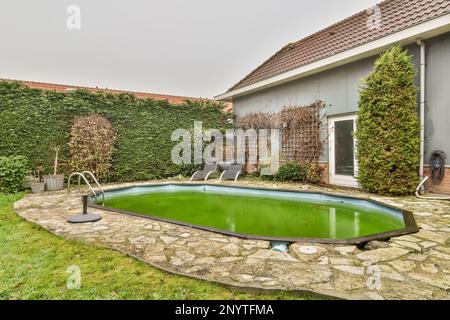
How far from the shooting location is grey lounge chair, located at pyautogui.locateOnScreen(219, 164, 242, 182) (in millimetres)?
9672

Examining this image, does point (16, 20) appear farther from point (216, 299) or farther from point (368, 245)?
point (368, 245)

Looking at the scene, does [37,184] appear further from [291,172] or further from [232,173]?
[291,172]

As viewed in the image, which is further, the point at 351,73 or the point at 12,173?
the point at 351,73

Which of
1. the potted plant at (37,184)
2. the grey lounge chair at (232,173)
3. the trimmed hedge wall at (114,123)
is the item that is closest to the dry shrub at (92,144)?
the trimmed hedge wall at (114,123)

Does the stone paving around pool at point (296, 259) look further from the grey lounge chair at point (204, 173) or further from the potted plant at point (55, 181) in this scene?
the grey lounge chair at point (204, 173)

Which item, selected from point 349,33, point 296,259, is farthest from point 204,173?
point 296,259

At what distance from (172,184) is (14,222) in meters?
4.79

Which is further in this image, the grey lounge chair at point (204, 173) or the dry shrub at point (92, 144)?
the grey lounge chair at point (204, 173)

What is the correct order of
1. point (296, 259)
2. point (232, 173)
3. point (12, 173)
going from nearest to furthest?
point (296, 259), point (12, 173), point (232, 173)

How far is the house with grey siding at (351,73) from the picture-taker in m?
5.77

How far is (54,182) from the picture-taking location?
297 inches

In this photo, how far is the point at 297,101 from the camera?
9.22 metres

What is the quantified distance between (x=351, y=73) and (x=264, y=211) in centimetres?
498
